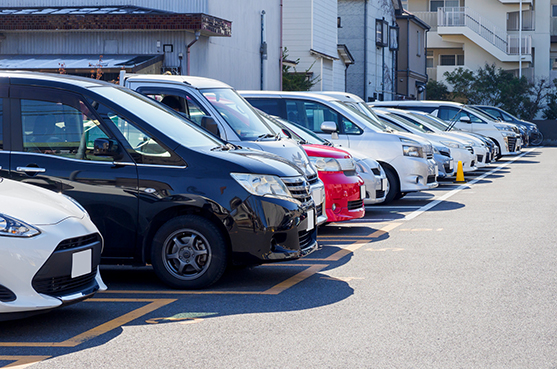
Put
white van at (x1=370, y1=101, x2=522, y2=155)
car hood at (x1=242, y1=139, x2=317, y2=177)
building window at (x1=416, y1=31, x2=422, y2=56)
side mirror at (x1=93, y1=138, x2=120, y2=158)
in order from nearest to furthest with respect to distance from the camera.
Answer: side mirror at (x1=93, y1=138, x2=120, y2=158), car hood at (x1=242, y1=139, x2=317, y2=177), white van at (x1=370, y1=101, x2=522, y2=155), building window at (x1=416, y1=31, x2=422, y2=56)

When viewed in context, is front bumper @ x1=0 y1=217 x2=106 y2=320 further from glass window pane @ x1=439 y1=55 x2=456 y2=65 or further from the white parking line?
glass window pane @ x1=439 y1=55 x2=456 y2=65

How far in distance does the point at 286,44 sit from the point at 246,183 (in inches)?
1050

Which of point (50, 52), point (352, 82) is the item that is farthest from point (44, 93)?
point (352, 82)

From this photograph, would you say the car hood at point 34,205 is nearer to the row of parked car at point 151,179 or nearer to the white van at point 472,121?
the row of parked car at point 151,179

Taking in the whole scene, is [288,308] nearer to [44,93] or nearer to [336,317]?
[336,317]

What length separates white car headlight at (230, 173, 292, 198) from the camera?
636cm

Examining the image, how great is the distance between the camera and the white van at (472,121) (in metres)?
23.2

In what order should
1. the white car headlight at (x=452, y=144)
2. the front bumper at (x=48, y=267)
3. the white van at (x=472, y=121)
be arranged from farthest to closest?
the white van at (x=472, y=121), the white car headlight at (x=452, y=144), the front bumper at (x=48, y=267)

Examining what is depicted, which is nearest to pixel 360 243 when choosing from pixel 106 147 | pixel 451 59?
pixel 106 147

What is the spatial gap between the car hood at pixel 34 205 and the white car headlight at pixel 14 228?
0.11 feet

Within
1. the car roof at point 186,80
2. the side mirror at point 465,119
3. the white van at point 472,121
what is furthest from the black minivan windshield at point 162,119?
the side mirror at point 465,119

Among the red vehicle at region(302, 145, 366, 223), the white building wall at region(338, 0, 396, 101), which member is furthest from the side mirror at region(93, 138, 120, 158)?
the white building wall at region(338, 0, 396, 101)

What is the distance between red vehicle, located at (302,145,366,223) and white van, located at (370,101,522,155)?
506 inches

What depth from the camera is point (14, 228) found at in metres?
4.98
